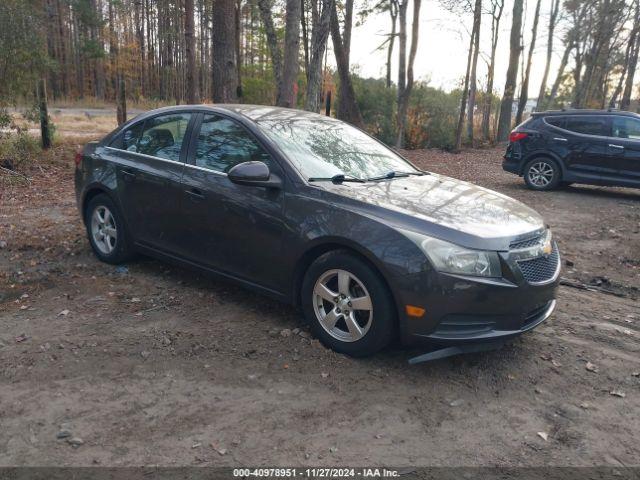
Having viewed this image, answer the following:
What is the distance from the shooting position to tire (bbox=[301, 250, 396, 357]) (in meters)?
3.63

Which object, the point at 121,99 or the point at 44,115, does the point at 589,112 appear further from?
the point at 44,115

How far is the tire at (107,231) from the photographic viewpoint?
17.8 ft

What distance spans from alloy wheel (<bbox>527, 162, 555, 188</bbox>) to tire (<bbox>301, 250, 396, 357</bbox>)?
9.13 m

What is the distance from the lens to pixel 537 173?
11695 mm

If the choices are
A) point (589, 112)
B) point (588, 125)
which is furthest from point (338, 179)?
point (589, 112)

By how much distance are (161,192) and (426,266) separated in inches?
103

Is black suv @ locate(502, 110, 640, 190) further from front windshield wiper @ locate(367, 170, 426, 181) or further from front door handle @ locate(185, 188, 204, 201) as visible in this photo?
front door handle @ locate(185, 188, 204, 201)

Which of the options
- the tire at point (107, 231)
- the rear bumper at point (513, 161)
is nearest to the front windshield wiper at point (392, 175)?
the tire at point (107, 231)

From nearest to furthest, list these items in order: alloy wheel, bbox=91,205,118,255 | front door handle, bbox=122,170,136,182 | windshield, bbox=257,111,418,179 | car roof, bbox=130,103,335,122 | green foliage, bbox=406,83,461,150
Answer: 1. windshield, bbox=257,111,418,179
2. car roof, bbox=130,103,335,122
3. front door handle, bbox=122,170,136,182
4. alloy wheel, bbox=91,205,118,255
5. green foliage, bbox=406,83,461,150

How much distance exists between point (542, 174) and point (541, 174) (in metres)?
0.02

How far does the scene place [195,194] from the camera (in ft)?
15.3

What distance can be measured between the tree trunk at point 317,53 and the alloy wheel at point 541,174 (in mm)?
4963

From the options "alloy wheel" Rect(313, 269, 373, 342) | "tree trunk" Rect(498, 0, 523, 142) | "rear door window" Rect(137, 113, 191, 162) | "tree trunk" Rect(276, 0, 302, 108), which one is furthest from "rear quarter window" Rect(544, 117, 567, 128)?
"tree trunk" Rect(498, 0, 523, 142)

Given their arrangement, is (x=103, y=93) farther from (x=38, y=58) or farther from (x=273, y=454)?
(x=273, y=454)
